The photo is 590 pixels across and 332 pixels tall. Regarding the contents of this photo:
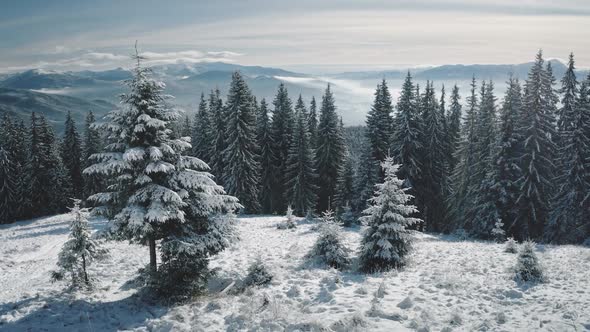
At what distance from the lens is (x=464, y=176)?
36.2 metres

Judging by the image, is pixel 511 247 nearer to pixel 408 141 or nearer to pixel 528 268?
pixel 528 268

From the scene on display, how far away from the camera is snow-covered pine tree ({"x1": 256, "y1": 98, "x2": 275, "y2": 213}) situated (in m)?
45.3

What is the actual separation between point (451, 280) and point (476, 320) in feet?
9.25

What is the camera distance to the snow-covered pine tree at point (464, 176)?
114ft

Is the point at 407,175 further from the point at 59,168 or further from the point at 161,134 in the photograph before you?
the point at 59,168

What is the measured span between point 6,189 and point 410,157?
4998 centimetres

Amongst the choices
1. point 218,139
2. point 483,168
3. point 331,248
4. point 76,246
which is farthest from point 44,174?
point 483,168

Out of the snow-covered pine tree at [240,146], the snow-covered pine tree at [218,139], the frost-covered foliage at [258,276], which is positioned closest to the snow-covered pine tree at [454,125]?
the snow-covered pine tree at [240,146]

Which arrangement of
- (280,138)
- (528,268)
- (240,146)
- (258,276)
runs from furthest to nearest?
1. (280,138)
2. (240,146)
3. (258,276)
4. (528,268)

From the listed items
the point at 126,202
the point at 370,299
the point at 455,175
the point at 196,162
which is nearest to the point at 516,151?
the point at 455,175

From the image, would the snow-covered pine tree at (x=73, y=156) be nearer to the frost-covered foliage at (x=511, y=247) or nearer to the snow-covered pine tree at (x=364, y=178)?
the snow-covered pine tree at (x=364, y=178)

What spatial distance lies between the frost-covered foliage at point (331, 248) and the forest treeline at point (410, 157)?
26.3 ft

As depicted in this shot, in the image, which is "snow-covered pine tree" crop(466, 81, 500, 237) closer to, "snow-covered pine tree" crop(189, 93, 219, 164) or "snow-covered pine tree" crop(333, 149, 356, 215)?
"snow-covered pine tree" crop(333, 149, 356, 215)

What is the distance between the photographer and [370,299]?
1136 cm
